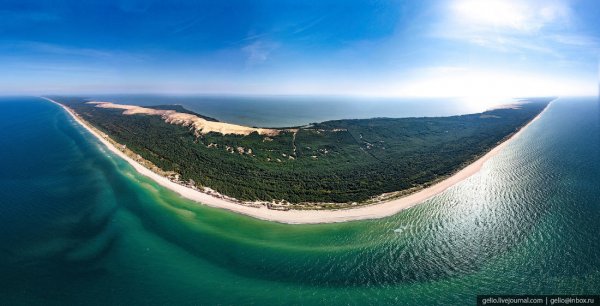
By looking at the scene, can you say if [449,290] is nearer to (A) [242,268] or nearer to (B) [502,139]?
(A) [242,268]

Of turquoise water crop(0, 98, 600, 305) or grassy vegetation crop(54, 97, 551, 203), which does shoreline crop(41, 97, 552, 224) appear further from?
grassy vegetation crop(54, 97, 551, 203)

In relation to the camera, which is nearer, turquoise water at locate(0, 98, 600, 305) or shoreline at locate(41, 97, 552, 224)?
turquoise water at locate(0, 98, 600, 305)

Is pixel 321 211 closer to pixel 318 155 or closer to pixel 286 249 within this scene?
pixel 286 249

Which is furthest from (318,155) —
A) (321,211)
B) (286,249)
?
(286,249)

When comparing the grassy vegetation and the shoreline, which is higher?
the grassy vegetation

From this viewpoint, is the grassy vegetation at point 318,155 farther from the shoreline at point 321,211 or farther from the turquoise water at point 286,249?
the turquoise water at point 286,249

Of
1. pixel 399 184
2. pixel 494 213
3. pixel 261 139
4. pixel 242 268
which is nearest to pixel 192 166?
pixel 261 139

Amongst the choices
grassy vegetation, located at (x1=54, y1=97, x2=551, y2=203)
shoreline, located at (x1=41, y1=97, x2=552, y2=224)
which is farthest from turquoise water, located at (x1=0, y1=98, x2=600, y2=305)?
grassy vegetation, located at (x1=54, y1=97, x2=551, y2=203)
